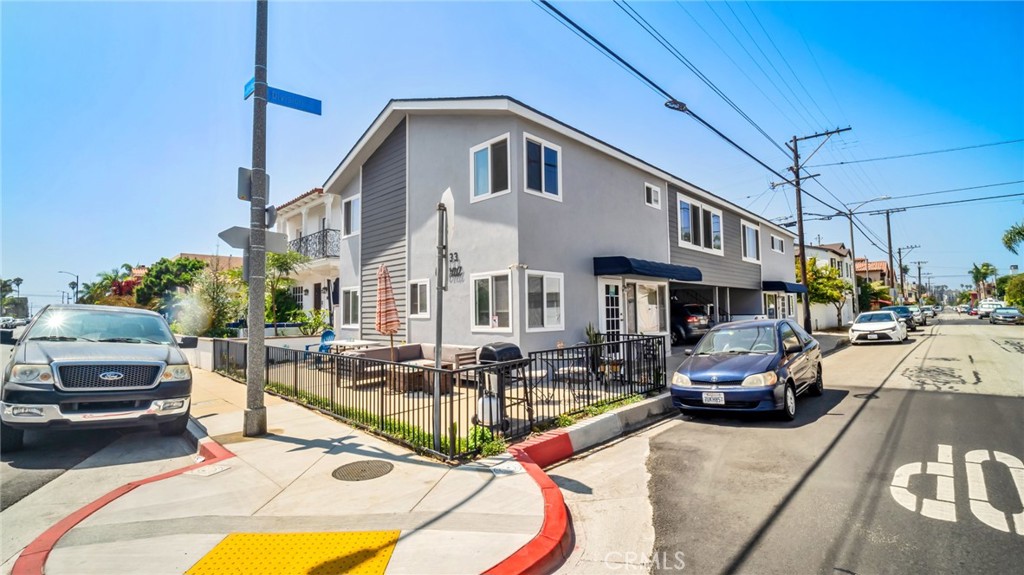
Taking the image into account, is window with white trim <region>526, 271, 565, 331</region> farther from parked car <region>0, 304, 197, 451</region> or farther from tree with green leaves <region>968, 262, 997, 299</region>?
tree with green leaves <region>968, 262, 997, 299</region>

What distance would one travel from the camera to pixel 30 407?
17.4ft

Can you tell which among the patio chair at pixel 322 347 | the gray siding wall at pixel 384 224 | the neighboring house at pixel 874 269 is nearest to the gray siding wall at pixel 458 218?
the gray siding wall at pixel 384 224

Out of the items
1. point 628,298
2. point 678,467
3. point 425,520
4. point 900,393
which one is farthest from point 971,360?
point 425,520

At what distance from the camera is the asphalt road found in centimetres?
330

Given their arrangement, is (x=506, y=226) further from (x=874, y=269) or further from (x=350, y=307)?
(x=874, y=269)

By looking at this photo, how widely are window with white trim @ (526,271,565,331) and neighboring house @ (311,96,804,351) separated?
0.09 ft

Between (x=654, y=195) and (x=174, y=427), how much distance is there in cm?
1401

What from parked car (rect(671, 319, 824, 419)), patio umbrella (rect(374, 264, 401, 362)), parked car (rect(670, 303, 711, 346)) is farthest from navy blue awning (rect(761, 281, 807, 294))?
patio umbrella (rect(374, 264, 401, 362))

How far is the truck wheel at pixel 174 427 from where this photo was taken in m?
6.42

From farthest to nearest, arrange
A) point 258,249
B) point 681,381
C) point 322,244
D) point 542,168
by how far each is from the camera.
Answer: point 322,244
point 542,168
point 681,381
point 258,249

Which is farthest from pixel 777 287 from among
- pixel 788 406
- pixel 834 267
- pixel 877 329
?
pixel 788 406

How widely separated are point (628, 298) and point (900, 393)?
6395mm

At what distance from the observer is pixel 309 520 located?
376cm

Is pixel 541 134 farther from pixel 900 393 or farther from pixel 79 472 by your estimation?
pixel 79 472
